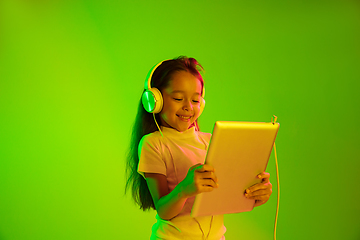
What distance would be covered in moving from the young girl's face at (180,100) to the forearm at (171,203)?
257mm

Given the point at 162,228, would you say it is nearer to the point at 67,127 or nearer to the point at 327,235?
the point at 67,127

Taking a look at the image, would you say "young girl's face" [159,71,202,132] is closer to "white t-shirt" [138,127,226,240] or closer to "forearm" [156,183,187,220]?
"white t-shirt" [138,127,226,240]

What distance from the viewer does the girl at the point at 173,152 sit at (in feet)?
2.92

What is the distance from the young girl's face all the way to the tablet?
267mm

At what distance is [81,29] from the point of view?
6.20 feet

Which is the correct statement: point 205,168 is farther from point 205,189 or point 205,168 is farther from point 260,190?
point 260,190

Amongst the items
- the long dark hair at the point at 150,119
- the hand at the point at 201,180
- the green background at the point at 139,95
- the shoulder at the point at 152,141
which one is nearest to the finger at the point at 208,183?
the hand at the point at 201,180

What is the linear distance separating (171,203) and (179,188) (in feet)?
0.20

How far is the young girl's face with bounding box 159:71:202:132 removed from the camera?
0.99m

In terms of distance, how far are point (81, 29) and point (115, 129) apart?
0.65 meters

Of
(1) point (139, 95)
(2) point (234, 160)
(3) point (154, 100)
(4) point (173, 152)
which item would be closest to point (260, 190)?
(2) point (234, 160)

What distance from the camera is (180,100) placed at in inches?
39.2

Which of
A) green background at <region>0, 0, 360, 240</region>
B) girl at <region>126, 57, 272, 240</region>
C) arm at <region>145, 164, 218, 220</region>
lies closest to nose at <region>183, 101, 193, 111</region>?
girl at <region>126, 57, 272, 240</region>

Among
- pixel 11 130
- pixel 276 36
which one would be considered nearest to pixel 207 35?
pixel 276 36
